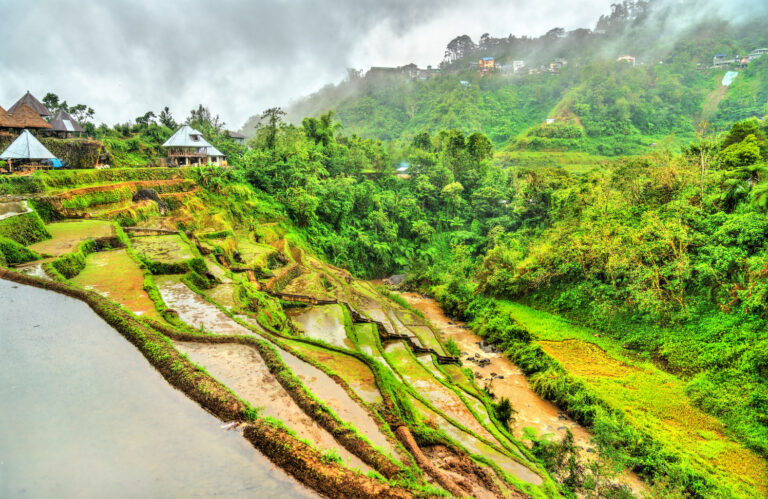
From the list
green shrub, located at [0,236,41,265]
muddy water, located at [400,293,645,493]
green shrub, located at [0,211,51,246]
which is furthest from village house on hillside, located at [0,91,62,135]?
muddy water, located at [400,293,645,493]

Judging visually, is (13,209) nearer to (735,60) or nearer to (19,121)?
(19,121)

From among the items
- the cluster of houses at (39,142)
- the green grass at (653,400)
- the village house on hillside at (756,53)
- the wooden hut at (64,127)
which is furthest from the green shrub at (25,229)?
the village house on hillside at (756,53)

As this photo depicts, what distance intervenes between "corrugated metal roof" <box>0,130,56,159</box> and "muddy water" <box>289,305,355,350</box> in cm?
1922

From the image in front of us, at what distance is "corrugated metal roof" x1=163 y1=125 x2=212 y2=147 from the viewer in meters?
33.0

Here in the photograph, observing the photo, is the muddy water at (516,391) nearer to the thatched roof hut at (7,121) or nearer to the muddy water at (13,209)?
the muddy water at (13,209)

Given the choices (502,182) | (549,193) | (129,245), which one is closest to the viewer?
(129,245)

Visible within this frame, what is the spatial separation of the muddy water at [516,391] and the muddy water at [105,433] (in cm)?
1011

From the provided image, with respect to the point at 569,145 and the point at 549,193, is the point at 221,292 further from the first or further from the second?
the point at 569,145

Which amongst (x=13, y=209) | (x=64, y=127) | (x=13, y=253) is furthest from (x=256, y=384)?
(x=64, y=127)

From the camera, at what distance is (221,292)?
15195mm

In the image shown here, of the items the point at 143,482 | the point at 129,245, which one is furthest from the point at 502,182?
the point at 143,482

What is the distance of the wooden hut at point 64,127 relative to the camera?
32.8m

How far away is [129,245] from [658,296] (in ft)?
83.4

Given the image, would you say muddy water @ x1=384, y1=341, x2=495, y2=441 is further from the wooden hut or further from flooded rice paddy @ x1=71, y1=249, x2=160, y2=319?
the wooden hut
